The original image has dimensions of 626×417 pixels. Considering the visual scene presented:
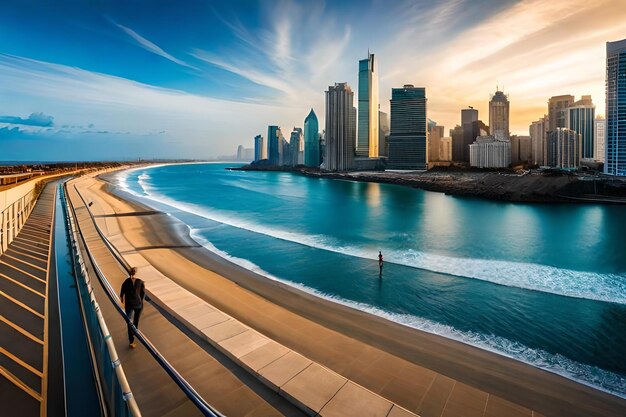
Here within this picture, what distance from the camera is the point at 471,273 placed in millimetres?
21859

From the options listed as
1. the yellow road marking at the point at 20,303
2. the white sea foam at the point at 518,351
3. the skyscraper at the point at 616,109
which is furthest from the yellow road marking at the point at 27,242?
the skyscraper at the point at 616,109

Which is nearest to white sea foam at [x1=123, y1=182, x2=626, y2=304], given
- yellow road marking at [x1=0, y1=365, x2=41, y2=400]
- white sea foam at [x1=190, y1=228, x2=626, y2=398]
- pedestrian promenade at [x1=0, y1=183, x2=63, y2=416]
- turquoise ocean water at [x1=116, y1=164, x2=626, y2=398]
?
turquoise ocean water at [x1=116, y1=164, x2=626, y2=398]

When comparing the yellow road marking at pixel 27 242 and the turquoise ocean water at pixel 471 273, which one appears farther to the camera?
the yellow road marking at pixel 27 242

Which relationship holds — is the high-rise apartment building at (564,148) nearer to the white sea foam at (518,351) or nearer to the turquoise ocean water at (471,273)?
the turquoise ocean water at (471,273)

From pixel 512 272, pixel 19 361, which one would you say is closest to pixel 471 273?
pixel 512 272

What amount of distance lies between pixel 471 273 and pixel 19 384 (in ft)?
73.1

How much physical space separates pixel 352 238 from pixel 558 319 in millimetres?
18715

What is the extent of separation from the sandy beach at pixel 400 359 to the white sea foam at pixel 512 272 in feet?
32.6

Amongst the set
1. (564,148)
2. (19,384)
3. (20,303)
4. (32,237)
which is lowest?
(19,384)

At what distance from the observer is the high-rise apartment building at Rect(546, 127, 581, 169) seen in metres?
164

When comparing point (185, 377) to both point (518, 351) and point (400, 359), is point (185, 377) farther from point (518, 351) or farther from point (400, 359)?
point (518, 351)

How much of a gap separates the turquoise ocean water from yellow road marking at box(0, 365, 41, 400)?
12.0m

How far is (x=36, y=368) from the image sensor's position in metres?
7.29

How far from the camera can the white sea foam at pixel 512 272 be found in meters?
19.3
